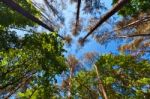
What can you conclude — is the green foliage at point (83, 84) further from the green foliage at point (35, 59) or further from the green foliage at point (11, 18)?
the green foliage at point (35, 59)

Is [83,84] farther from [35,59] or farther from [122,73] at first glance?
[35,59]

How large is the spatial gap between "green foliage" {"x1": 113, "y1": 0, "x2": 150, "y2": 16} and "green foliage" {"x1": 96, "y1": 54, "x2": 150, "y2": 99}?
3.87 m

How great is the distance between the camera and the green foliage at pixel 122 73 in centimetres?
1692

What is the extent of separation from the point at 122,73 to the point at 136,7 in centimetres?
528

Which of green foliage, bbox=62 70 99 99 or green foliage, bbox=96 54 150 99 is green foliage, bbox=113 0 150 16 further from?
green foliage, bbox=62 70 99 99

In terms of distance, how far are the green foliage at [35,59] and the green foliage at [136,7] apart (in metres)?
3.40

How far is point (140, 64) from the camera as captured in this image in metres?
17.4

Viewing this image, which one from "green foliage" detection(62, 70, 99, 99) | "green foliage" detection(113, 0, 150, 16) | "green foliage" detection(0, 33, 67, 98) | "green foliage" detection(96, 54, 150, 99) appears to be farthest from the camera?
"green foliage" detection(62, 70, 99, 99)

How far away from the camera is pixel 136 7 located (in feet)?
45.3

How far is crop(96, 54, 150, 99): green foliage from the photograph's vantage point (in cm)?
1692

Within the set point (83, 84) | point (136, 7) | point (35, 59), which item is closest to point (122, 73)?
point (83, 84)

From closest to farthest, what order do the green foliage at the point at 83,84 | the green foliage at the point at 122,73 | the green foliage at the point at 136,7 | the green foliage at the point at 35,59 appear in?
the green foliage at the point at 35,59 → the green foliage at the point at 136,7 → the green foliage at the point at 122,73 → the green foliage at the point at 83,84

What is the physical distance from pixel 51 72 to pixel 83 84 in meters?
5.92

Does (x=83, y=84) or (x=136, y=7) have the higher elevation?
(x=136, y=7)
